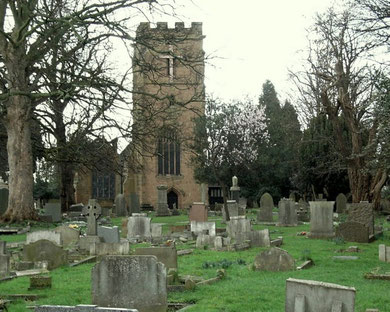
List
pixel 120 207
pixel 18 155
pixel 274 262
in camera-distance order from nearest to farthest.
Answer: pixel 274 262
pixel 18 155
pixel 120 207

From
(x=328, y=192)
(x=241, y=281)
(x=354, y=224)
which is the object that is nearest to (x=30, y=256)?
(x=241, y=281)

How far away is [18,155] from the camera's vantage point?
79.3 ft

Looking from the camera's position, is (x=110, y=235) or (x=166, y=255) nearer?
(x=166, y=255)

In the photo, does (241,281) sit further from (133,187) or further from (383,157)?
(133,187)

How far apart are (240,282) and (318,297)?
4.15 m

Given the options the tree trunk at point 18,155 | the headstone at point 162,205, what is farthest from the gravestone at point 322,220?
the headstone at point 162,205

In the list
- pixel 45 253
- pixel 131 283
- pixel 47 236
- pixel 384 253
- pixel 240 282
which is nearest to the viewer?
pixel 131 283

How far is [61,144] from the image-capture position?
90.1 ft

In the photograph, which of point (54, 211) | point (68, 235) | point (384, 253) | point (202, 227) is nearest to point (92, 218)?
point (68, 235)

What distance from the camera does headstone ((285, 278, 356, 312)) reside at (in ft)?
20.7

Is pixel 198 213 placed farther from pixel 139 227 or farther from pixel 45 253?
pixel 45 253

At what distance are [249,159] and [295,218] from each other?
22715 millimetres

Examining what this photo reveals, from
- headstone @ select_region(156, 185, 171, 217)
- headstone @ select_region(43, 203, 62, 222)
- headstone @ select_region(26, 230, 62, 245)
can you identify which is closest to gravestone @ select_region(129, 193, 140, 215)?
headstone @ select_region(156, 185, 171, 217)

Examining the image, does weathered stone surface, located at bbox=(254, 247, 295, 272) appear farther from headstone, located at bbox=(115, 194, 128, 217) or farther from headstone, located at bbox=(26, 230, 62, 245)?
headstone, located at bbox=(115, 194, 128, 217)
